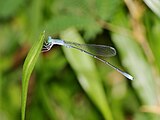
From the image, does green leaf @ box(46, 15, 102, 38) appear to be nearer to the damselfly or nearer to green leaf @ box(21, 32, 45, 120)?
the damselfly

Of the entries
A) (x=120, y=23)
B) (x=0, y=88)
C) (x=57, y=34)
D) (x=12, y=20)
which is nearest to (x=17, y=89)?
(x=0, y=88)

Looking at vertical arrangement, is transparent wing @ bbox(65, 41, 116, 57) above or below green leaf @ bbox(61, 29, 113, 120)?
above

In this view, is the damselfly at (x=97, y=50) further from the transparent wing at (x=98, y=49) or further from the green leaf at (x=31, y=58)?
the green leaf at (x=31, y=58)

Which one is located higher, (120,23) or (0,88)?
(120,23)

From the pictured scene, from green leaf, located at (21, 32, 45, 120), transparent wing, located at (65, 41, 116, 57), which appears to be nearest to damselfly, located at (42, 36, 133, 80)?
transparent wing, located at (65, 41, 116, 57)

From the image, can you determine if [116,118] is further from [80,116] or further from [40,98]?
[40,98]

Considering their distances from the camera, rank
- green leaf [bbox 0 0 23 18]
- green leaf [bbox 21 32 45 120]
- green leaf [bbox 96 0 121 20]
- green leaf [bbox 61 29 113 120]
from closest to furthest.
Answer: green leaf [bbox 21 32 45 120] → green leaf [bbox 96 0 121 20] → green leaf [bbox 61 29 113 120] → green leaf [bbox 0 0 23 18]

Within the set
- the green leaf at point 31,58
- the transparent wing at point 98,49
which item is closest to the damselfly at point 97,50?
the transparent wing at point 98,49

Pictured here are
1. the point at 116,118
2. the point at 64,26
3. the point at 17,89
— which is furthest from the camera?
the point at 17,89
